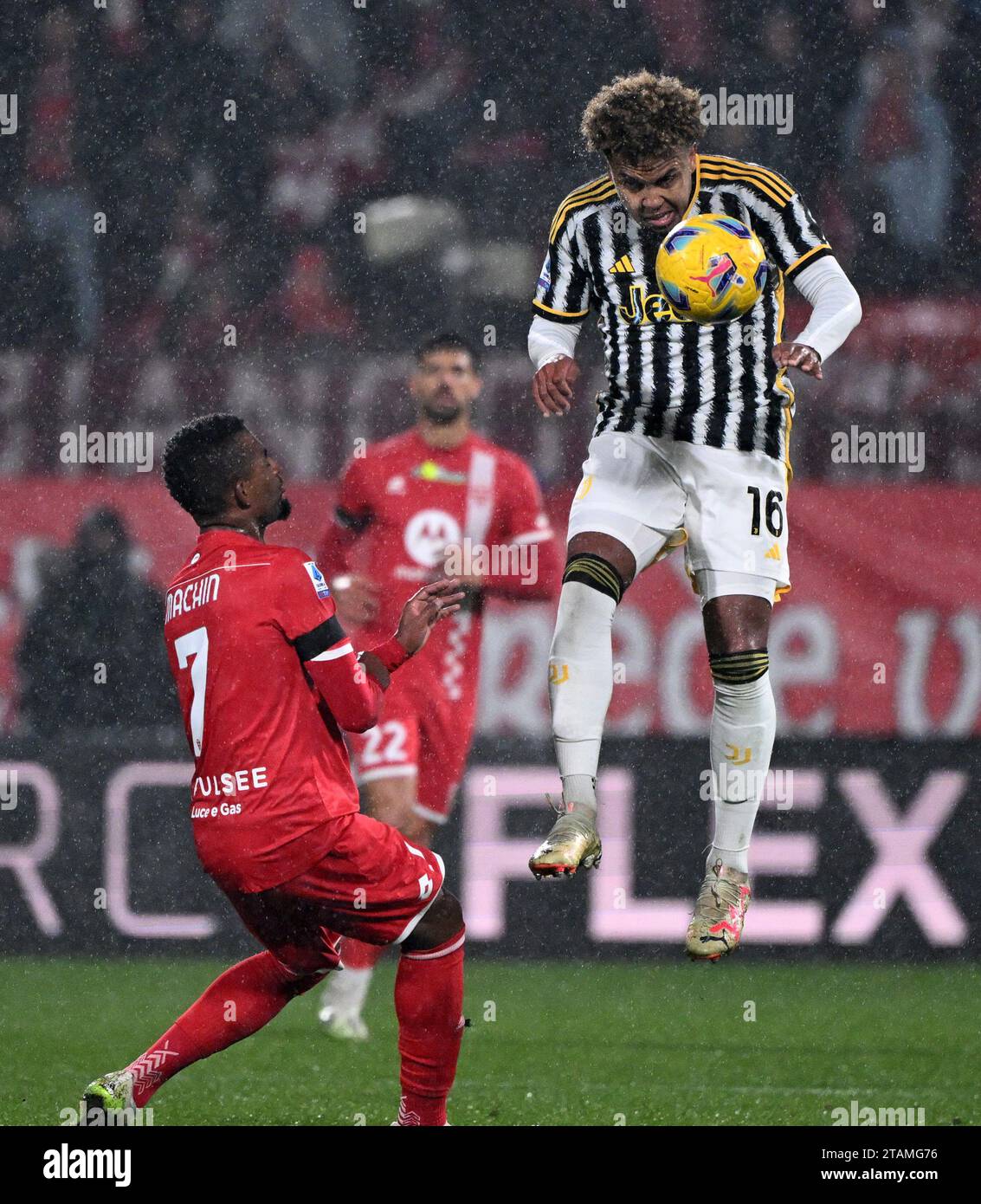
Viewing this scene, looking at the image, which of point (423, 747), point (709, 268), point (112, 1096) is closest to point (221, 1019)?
point (112, 1096)

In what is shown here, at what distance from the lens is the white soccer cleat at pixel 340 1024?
6754 mm

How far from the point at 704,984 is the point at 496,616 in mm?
1769

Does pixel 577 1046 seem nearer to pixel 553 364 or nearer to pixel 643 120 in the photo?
pixel 553 364

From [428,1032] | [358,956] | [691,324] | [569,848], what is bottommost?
[358,956]

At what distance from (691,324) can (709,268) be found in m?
0.24

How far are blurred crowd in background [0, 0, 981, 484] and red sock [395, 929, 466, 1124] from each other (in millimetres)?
A: 4361

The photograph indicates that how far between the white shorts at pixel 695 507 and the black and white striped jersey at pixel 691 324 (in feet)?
0.15

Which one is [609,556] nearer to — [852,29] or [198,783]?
[198,783]

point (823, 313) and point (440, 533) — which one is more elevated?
point (823, 313)

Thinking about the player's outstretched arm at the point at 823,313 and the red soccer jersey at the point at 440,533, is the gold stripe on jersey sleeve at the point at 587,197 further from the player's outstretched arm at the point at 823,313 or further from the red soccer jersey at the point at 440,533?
the red soccer jersey at the point at 440,533

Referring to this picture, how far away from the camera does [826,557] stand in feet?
27.5

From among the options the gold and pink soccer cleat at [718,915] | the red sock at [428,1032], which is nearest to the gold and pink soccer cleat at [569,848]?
the gold and pink soccer cleat at [718,915]

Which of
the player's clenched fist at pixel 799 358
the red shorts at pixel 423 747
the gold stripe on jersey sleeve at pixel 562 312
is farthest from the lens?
the red shorts at pixel 423 747

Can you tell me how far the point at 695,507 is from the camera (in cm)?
460
